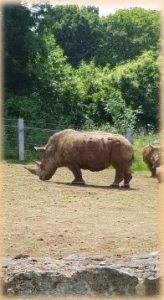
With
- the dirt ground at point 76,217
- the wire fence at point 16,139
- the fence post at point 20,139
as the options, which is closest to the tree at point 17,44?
the wire fence at point 16,139

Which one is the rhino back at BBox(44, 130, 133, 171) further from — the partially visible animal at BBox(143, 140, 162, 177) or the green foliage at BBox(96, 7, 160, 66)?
the green foliage at BBox(96, 7, 160, 66)

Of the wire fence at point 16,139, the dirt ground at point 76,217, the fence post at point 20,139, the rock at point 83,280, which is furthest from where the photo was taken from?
the wire fence at point 16,139

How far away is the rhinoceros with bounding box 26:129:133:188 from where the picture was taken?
47.7 feet

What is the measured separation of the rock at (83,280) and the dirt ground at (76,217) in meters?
2.59

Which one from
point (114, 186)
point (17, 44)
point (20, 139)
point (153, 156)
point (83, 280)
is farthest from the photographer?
point (17, 44)

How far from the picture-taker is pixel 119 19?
52031mm

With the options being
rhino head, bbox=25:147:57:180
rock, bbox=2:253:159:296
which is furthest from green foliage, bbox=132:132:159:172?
rock, bbox=2:253:159:296

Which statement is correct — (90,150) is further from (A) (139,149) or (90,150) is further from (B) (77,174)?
(A) (139,149)

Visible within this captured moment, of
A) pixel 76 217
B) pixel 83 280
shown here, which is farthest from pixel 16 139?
pixel 83 280

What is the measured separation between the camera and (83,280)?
3.90 m

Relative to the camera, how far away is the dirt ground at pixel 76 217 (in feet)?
23.7

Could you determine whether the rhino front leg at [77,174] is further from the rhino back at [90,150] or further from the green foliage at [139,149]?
the green foliage at [139,149]

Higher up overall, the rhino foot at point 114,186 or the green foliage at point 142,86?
the green foliage at point 142,86

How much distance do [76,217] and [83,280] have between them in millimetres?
5623
